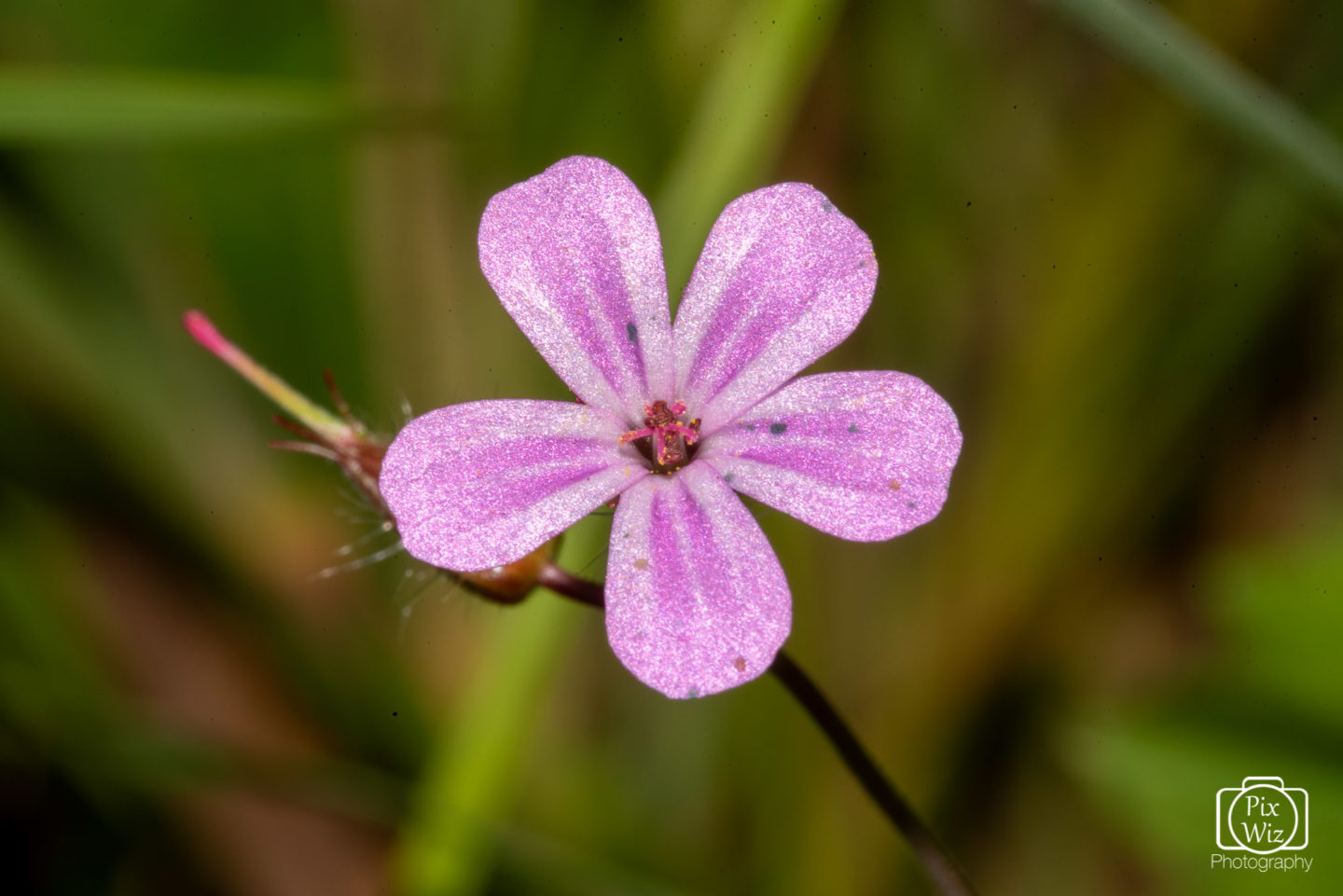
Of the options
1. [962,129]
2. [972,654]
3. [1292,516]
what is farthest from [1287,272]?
[972,654]

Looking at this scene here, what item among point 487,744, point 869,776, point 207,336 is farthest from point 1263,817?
point 207,336

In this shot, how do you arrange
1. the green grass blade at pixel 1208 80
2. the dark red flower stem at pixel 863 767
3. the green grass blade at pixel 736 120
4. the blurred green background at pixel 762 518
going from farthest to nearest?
the blurred green background at pixel 762 518 → the green grass blade at pixel 736 120 → the green grass blade at pixel 1208 80 → the dark red flower stem at pixel 863 767

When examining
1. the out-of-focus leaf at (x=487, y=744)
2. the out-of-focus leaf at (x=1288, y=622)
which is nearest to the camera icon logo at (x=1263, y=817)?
the out-of-focus leaf at (x=1288, y=622)

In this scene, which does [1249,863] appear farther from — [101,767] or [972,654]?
[101,767]

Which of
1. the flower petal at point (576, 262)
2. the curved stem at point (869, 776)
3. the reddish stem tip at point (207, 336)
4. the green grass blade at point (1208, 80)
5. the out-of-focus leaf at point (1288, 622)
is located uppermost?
the green grass blade at point (1208, 80)

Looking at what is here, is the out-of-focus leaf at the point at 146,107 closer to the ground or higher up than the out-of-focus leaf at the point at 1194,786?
higher up

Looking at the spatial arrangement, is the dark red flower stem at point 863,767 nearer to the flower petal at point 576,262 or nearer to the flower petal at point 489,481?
the flower petal at point 489,481

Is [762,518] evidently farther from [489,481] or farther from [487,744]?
[489,481]
